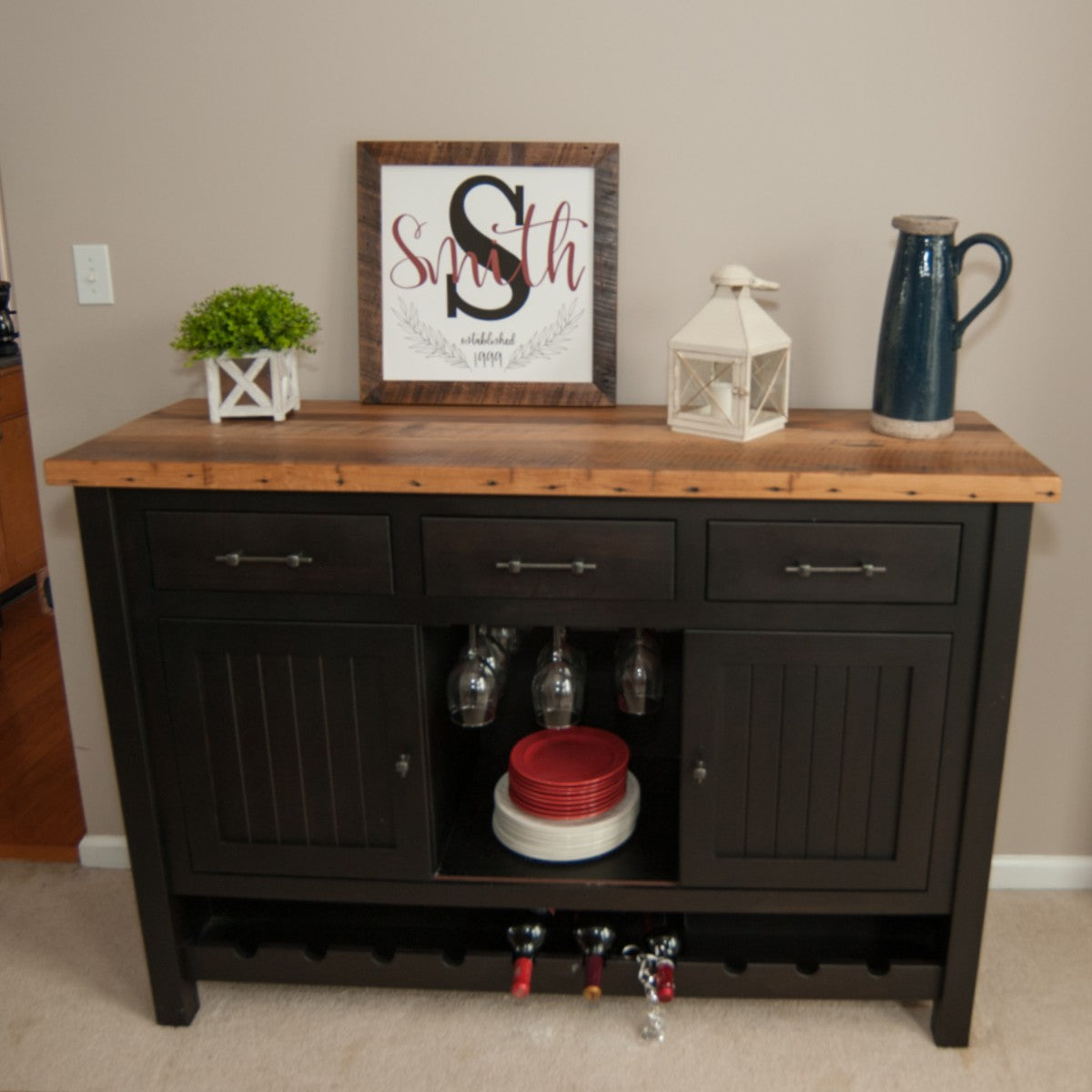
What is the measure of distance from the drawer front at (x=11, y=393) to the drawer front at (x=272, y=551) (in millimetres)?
2161

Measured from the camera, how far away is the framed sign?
1.88 m

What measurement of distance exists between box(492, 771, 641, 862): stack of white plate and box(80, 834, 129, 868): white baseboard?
36.2 inches

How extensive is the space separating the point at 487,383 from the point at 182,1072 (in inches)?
49.0

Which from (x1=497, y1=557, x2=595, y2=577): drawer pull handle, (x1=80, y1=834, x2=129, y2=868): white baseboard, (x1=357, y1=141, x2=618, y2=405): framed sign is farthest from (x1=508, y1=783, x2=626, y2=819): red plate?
(x1=80, y1=834, x2=129, y2=868): white baseboard

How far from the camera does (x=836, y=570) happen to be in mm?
1565

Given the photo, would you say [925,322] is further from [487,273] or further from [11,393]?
[11,393]

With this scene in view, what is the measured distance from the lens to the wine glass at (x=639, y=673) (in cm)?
182

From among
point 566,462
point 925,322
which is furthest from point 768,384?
point 566,462

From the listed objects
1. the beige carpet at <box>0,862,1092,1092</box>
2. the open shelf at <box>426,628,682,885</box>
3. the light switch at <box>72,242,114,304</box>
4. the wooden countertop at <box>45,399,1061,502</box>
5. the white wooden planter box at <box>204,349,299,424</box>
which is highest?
the light switch at <box>72,242,114,304</box>

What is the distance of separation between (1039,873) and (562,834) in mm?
1042

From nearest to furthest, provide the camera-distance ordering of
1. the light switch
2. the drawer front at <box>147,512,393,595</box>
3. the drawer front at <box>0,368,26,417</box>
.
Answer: the drawer front at <box>147,512,393,595</box>
the light switch
the drawer front at <box>0,368,26,417</box>

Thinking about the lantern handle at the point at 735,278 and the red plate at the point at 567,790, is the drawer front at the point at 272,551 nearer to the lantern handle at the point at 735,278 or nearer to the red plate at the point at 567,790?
Answer: the red plate at the point at 567,790

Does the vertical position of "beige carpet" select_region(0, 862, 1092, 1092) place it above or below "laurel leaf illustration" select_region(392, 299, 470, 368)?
below

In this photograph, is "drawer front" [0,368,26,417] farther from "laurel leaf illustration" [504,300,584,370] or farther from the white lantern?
the white lantern
